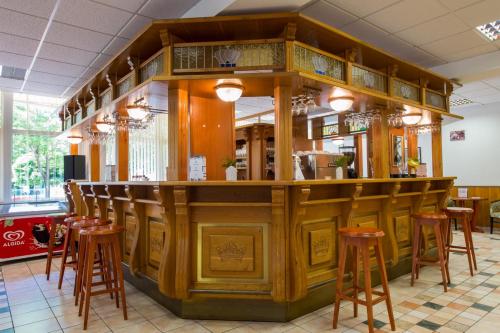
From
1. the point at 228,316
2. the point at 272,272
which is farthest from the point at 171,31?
the point at 228,316

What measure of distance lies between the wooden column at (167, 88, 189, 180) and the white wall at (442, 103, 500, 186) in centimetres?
856

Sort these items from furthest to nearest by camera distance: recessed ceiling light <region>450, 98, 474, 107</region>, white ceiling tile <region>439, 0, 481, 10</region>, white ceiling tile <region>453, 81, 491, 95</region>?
A: 1. recessed ceiling light <region>450, 98, 474, 107</region>
2. white ceiling tile <region>453, 81, 491, 95</region>
3. white ceiling tile <region>439, 0, 481, 10</region>

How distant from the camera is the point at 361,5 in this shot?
3680 millimetres

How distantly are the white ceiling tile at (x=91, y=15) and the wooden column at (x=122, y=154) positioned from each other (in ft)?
4.78

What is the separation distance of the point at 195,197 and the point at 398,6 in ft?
10.3

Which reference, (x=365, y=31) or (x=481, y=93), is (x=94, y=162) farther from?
(x=481, y=93)

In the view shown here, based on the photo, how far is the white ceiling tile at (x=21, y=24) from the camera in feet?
12.5

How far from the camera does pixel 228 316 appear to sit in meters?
2.99

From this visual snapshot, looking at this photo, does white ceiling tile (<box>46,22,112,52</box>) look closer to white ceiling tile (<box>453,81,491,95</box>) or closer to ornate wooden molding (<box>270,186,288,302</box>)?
ornate wooden molding (<box>270,186,288,302</box>)

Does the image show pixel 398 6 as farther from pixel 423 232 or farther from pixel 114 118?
pixel 114 118

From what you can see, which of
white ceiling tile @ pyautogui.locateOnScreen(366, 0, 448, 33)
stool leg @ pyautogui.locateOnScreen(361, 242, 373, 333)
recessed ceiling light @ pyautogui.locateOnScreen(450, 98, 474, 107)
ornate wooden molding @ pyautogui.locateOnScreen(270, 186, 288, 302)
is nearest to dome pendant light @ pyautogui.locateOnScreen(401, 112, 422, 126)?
white ceiling tile @ pyautogui.locateOnScreen(366, 0, 448, 33)

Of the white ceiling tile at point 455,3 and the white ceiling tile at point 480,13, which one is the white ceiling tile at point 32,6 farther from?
the white ceiling tile at point 480,13

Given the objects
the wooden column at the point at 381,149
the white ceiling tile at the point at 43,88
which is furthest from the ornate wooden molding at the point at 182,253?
the white ceiling tile at the point at 43,88

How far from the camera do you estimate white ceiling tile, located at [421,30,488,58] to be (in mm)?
4578
